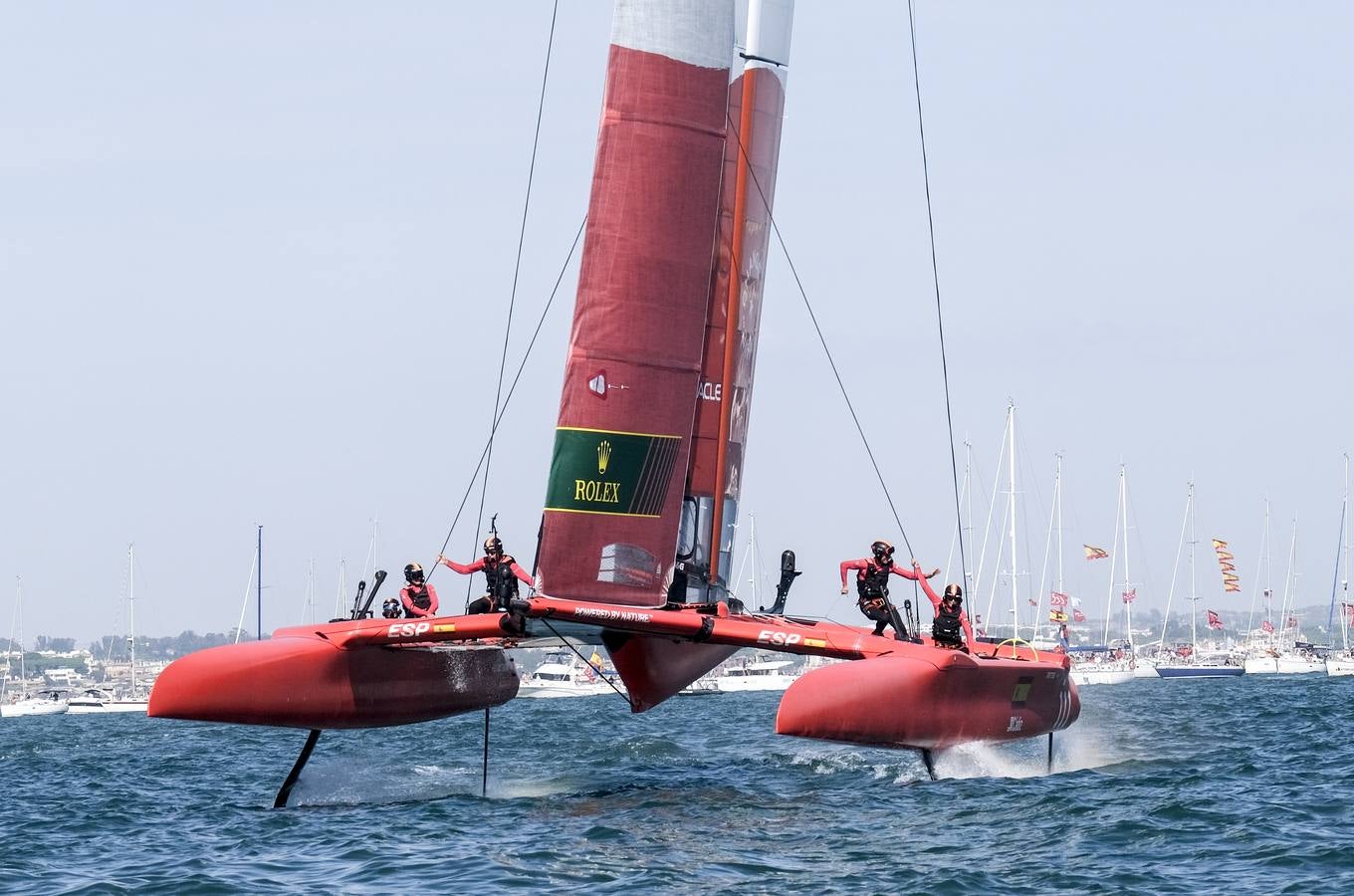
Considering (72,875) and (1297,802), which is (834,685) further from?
(72,875)

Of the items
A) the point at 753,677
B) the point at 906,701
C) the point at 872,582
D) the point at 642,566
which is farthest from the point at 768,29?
the point at 753,677

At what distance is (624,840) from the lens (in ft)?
39.1

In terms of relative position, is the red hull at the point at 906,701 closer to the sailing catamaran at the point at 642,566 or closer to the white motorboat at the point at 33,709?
the sailing catamaran at the point at 642,566

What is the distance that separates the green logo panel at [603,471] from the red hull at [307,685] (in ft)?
7.55

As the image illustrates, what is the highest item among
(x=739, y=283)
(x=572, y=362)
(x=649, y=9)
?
(x=649, y=9)

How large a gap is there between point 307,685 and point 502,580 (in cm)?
208

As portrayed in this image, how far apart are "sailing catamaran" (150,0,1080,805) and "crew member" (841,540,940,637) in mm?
489

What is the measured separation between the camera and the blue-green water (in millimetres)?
10320

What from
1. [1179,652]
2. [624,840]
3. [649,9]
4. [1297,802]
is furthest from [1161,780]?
[1179,652]

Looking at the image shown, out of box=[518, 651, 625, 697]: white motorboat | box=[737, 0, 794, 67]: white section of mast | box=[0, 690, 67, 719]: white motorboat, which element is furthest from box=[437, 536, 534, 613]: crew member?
box=[0, 690, 67, 719]: white motorboat

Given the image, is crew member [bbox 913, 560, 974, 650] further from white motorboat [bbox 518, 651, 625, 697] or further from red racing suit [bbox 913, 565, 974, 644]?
white motorboat [bbox 518, 651, 625, 697]

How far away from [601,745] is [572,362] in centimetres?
1020

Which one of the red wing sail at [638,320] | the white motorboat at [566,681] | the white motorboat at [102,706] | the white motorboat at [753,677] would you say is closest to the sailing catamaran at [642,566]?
the red wing sail at [638,320]

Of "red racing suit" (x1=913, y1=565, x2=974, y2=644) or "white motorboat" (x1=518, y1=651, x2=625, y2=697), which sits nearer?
"red racing suit" (x1=913, y1=565, x2=974, y2=644)
